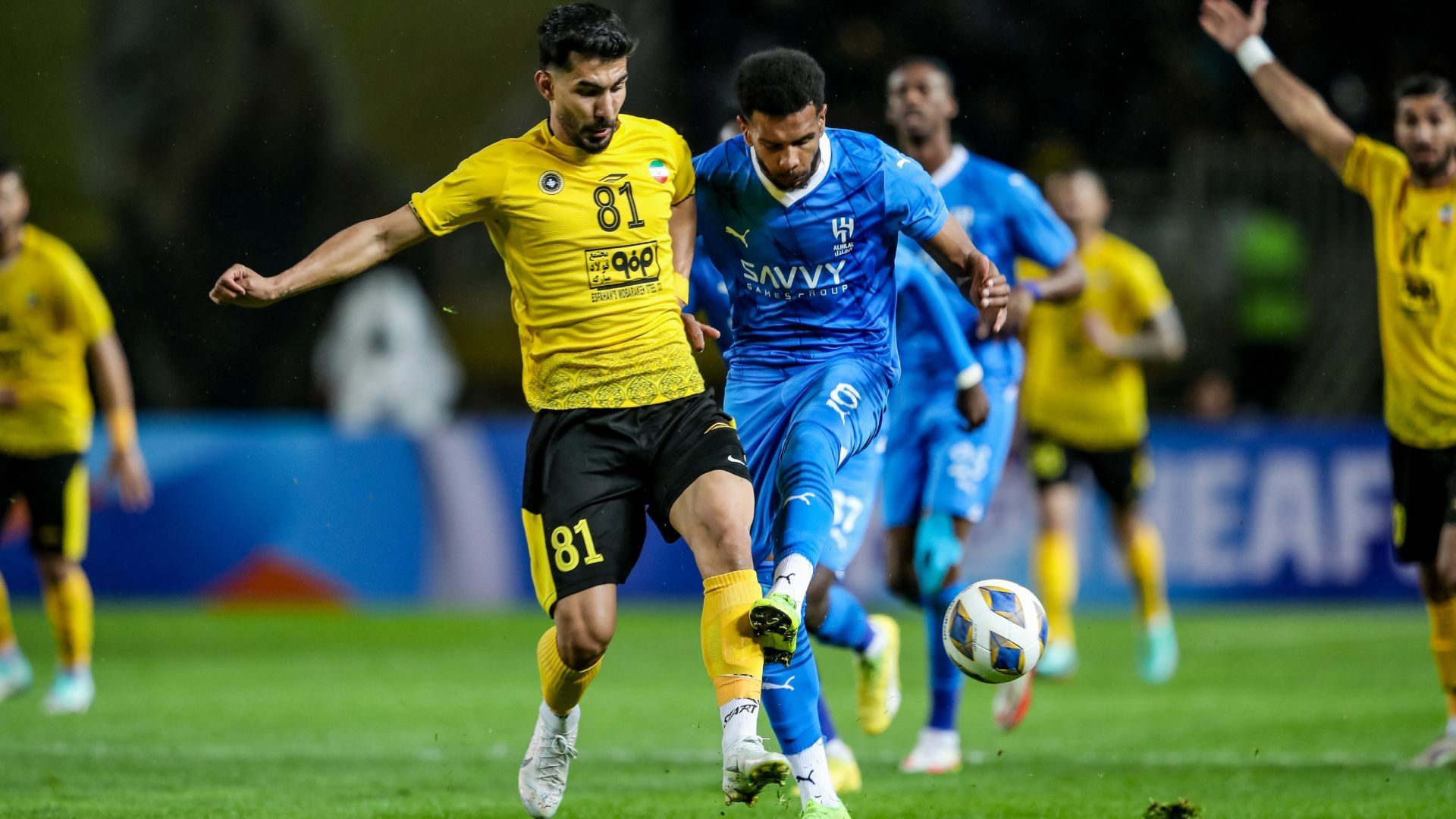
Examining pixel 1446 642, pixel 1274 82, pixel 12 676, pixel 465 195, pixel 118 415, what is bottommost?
pixel 12 676

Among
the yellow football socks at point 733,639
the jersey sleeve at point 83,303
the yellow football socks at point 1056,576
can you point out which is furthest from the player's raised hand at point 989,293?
the jersey sleeve at point 83,303

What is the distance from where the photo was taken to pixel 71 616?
9867 millimetres

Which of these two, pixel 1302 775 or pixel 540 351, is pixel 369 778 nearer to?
pixel 540 351

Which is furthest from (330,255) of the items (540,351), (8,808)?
(8,808)

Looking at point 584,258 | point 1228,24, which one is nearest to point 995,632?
point 584,258

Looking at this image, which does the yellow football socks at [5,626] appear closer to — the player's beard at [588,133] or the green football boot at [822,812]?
the player's beard at [588,133]

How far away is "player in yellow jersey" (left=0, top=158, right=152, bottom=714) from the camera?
9.95m

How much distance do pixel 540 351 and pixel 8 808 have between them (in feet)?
7.92

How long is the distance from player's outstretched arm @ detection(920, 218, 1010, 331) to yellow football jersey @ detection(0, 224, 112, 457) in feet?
19.1

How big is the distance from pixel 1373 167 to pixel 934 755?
2992mm

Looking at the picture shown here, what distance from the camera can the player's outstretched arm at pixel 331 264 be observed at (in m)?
5.12

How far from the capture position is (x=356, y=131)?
16.4 m

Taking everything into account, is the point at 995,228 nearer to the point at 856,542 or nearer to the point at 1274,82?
the point at 1274,82

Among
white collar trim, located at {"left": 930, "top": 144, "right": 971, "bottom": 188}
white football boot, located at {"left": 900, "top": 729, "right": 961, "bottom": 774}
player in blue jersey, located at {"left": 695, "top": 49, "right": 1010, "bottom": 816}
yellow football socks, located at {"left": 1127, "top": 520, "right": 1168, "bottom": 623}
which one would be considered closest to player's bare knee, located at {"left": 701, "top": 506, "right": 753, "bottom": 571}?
player in blue jersey, located at {"left": 695, "top": 49, "right": 1010, "bottom": 816}
